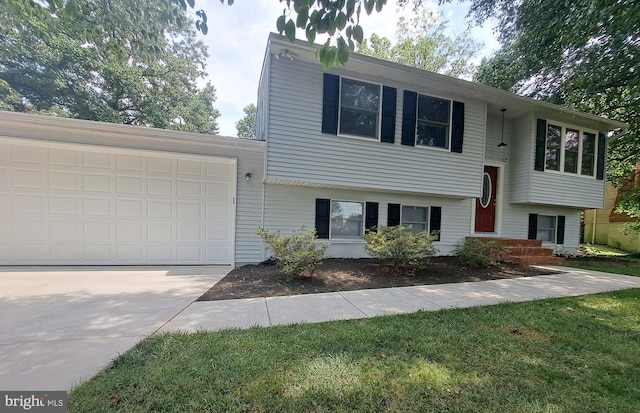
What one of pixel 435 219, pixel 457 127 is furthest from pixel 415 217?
pixel 457 127

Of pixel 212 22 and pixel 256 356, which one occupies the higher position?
pixel 212 22

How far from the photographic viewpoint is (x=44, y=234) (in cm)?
575

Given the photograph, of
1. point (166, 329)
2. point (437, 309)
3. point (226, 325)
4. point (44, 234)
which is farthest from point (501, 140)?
point (44, 234)

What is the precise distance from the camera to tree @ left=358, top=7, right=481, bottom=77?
15.2 meters

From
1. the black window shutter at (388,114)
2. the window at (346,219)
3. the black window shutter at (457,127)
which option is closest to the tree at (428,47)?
the black window shutter at (457,127)

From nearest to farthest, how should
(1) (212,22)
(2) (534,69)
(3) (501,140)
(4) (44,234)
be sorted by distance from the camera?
(1) (212,22), (4) (44,234), (2) (534,69), (3) (501,140)

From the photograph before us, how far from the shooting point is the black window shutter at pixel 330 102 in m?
6.15

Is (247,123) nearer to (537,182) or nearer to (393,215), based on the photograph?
(393,215)

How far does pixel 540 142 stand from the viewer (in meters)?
8.12

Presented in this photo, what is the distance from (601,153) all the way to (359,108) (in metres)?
9.00

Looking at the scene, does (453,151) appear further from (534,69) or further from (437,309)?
(437,309)

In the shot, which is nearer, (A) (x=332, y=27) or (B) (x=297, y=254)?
(A) (x=332, y=27)

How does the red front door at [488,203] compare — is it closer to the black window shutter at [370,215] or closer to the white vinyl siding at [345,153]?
the white vinyl siding at [345,153]

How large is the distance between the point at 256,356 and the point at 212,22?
419cm
